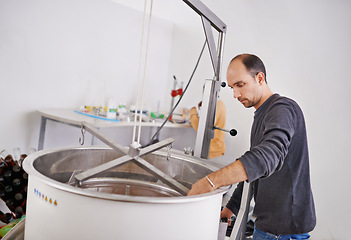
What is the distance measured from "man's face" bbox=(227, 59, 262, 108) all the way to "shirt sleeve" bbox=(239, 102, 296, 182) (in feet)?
0.54

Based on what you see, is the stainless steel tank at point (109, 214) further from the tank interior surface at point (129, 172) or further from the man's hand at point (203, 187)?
the tank interior surface at point (129, 172)

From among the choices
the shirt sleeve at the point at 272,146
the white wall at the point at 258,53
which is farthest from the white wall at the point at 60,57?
the shirt sleeve at the point at 272,146

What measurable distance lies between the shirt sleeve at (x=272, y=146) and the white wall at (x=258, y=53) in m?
2.01

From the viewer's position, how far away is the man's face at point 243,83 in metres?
1.40

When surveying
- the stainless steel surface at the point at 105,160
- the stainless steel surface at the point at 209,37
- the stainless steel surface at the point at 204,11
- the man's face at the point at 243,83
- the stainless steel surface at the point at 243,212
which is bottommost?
the stainless steel surface at the point at 243,212

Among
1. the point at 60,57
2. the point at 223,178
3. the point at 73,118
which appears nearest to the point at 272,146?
the point at 223,178

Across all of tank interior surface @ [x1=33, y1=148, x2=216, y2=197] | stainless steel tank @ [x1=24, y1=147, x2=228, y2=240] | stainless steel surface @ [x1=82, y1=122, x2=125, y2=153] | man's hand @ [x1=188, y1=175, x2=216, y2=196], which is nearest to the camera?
stainless steel tank @ [x1=24, y1=147, x2=228, y2=240]

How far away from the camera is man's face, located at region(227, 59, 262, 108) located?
4.59ft

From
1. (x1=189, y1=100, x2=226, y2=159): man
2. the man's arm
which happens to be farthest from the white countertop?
the man's arm

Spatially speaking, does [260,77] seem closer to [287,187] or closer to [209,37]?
[209,37]

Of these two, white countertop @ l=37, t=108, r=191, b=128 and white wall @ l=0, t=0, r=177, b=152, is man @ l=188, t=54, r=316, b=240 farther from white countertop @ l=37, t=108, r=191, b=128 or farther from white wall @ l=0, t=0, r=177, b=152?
white wall @ l=0, t=0, r=177, b=152

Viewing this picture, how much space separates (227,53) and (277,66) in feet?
2.09

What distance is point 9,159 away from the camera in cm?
223

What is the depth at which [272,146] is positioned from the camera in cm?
107
